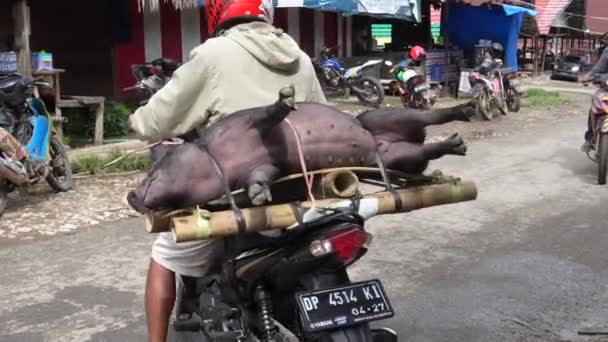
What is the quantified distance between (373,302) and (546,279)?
256 centimetres

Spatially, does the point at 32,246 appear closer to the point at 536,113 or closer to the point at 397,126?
the point at 397,126

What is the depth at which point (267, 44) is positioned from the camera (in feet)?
8.86

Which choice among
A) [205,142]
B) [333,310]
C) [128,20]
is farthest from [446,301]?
[128,20]

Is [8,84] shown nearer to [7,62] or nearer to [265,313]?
[7,62]

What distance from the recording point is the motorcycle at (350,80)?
14.3 m

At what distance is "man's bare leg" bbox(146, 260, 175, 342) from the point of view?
9.80 feet

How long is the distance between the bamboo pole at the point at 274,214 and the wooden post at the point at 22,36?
6973 mm

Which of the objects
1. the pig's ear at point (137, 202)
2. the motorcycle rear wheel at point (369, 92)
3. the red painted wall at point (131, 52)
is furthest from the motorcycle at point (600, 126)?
the red painted wall at point (131, 52)

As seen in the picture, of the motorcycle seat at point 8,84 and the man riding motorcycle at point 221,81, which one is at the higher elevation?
the man riding motorcycle at point 221,81

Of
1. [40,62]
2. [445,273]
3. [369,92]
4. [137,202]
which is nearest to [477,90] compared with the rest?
[369,92]

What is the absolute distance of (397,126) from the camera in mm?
2646

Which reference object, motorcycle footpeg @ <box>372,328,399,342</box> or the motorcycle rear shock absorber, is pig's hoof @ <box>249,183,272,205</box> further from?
motorcycle footpeg @ <box>372,328,399,342</box>

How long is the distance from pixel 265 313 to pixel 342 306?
1.21ft

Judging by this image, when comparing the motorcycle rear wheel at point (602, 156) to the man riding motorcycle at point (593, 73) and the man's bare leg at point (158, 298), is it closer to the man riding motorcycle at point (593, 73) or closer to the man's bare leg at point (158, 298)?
the man riding motorcycle at point (593, 73)
